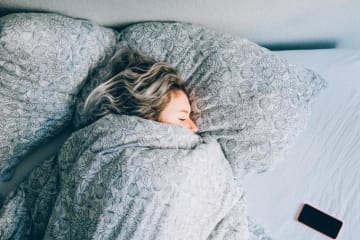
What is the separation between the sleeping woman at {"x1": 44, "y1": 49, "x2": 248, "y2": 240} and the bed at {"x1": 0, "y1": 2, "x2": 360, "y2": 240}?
10 centimetres

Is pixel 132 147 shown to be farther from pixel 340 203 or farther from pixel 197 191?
pixel 340 203

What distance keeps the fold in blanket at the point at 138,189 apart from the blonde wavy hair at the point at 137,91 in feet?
0.21

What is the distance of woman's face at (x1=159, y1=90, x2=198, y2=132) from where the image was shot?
3.82ft

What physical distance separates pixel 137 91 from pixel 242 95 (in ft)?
Result: 1.08

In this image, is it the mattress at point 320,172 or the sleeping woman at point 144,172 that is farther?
the mattress at point 320,172

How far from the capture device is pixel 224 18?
1.44 m

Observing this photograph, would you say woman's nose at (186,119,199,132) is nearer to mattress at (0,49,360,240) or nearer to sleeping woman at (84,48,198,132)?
sleeping woman at (84,48,198,132)

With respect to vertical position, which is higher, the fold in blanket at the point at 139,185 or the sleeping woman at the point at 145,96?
the sleeping woman at the point at 145,96

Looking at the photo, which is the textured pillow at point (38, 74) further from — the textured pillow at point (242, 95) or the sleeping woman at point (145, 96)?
the textured pillow at point (242, 95)

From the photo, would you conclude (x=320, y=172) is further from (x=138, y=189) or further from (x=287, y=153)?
(x=138, y=189)

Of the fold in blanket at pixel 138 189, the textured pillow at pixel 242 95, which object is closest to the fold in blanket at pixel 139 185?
the fold in blanket at pixel 138 189

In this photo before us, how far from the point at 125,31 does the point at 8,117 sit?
0.49 meters

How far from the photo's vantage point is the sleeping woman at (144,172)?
3.17ft

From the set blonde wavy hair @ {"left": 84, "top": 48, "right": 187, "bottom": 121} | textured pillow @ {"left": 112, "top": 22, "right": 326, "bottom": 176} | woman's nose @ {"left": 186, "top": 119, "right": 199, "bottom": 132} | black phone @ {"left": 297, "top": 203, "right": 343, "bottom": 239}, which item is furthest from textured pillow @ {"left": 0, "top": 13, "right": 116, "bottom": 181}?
black phone @ {"left": 297, "top": 203, "right": 343, "bottom": 239}
